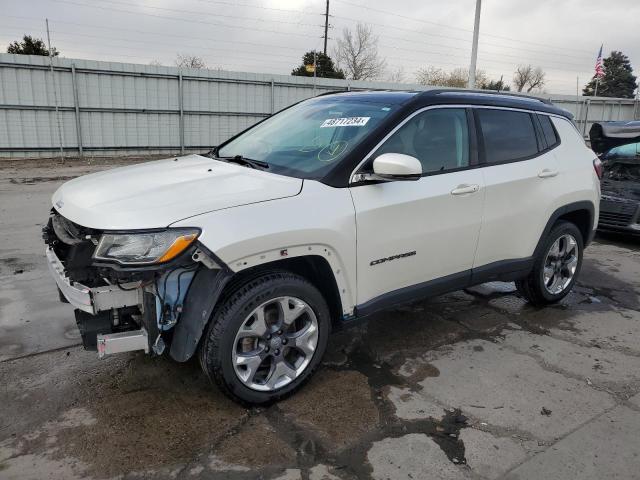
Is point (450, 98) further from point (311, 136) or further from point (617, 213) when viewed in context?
point (617, 213)

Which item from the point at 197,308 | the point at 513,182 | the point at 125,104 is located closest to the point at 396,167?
the point at 197,308

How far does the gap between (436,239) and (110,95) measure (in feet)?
50.7

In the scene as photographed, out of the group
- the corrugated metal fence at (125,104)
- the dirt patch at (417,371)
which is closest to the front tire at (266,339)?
the dirt patch at (417,371)

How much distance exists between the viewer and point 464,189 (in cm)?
371

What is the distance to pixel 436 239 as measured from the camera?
11.8ft

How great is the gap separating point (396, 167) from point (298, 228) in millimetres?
674

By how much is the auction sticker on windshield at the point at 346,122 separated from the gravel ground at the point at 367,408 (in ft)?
5.29

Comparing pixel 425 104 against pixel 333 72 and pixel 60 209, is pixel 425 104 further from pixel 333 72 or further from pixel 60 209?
pixel 333 72

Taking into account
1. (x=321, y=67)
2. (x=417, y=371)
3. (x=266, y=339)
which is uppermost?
(x=321, y=67)

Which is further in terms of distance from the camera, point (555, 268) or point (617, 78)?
point (617, 78)

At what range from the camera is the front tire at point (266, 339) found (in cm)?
280

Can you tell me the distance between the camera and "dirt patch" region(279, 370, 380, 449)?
9.42 ft

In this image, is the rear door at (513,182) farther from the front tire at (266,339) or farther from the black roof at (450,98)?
the front tire at (266,339)

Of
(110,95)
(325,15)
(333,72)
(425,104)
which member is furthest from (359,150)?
(325,15)
